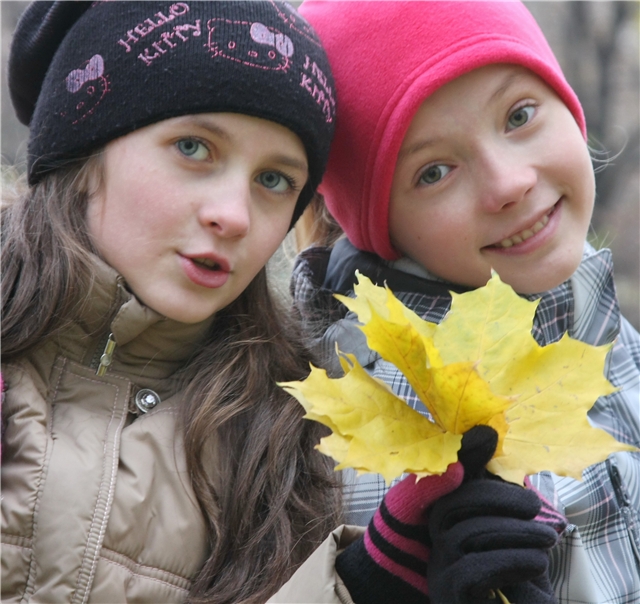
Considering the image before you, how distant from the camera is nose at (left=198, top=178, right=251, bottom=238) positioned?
67.0 inches

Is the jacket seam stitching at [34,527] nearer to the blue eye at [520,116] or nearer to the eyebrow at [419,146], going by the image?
the eyebrow at [419,146]

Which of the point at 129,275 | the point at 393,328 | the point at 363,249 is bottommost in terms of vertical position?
the point at 363,249

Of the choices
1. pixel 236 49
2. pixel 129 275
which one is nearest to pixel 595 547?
pixel 129 275

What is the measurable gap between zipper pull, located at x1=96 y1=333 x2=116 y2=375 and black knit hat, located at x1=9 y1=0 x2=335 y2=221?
1.47ft

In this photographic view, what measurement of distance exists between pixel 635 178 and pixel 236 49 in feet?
19.3

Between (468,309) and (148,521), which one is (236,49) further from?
(148,521)

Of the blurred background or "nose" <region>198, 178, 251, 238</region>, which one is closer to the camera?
"nose" <region>198, 178, 251, 238</region>

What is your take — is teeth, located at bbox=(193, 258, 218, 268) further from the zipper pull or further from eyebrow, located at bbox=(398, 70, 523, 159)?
eyebrow, located at bbox=(398, 70, 523, 159)

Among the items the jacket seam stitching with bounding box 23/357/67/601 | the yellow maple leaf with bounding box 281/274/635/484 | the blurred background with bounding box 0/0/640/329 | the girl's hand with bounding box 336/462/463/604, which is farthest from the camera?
the blurred background with bounding box 0/0/640/329

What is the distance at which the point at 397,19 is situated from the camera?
77.3 inches

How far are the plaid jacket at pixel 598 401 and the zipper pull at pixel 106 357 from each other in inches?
21.5

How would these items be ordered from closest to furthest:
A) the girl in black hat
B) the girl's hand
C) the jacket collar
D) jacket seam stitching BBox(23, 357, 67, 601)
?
1. the girl's hand
2. jacket seam stitching BBox(23, 357, 67, 601)
3. the girl in black hat
4. the jacket collar

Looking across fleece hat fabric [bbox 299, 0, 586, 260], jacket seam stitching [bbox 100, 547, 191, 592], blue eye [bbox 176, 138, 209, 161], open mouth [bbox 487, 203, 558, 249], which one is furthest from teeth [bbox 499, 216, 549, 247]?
jacket seam stitching [bbox 100, 547, 191, 592]

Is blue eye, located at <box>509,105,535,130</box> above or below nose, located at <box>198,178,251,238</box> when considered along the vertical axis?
above
